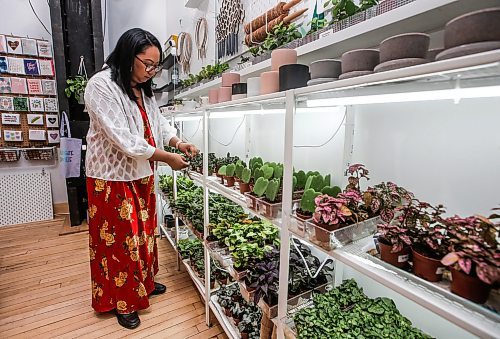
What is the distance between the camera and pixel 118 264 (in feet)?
6.00

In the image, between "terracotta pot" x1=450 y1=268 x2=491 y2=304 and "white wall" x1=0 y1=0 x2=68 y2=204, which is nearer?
"terracotta pot" x1=450 y1=268 x2=491 y2=304

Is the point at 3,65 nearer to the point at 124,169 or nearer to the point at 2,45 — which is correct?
the point at 2,45

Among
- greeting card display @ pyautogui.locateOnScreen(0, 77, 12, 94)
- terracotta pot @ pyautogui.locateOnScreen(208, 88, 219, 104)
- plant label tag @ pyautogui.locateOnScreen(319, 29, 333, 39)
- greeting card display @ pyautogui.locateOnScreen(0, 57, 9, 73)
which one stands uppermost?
greeting card display @ pyautogui.locateOnScreen(0, 57, 9, 73)

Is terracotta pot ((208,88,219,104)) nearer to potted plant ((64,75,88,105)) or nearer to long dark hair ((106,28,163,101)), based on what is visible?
long dark hair ((106,28,163,101))

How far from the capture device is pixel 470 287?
0.60m

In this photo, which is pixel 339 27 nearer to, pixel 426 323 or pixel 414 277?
pixel 414 277

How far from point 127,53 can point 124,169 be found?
0.72m

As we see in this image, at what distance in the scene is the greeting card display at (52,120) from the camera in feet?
13.7

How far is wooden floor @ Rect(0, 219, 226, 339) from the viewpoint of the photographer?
1838mm

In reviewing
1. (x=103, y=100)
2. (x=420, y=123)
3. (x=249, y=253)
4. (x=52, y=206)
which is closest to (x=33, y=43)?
(x=52, y=206)

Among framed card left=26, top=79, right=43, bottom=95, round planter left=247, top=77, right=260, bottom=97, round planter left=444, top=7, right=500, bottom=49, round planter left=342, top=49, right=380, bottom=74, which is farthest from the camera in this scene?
framed card left=26, top=79, right=43, bottom=95

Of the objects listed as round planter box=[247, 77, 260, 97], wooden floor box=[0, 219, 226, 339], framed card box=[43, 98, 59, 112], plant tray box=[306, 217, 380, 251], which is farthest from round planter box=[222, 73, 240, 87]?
framed card box=[43, 98, 59, 112]

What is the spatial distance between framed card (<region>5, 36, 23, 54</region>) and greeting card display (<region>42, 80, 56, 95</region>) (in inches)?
18.8

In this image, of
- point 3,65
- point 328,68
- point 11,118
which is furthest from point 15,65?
point 328,68
